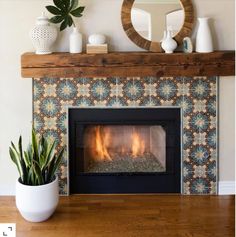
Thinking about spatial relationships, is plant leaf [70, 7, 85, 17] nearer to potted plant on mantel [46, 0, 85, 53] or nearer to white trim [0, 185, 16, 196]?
potted plant on mantel [46, 0, 85, 53]

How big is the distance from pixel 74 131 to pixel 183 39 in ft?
3.48

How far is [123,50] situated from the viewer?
10.8 ft

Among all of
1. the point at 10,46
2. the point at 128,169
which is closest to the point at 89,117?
the point at 128,169

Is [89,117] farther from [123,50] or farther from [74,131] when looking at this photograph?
[123,50]

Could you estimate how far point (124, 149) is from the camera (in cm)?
358

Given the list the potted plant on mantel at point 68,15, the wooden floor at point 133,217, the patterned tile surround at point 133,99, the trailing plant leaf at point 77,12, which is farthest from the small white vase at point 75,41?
the wooden floor at point 133,217

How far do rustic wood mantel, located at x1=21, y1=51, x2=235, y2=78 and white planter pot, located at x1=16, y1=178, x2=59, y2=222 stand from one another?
817 mm

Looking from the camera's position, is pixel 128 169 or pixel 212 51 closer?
pixel 212 51

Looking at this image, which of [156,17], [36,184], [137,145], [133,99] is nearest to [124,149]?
[137,145]

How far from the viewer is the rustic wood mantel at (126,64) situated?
312cm

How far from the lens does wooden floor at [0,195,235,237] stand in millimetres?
2750

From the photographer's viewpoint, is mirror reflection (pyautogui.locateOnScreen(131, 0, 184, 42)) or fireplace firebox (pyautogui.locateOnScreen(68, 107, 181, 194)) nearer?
mirror reflection (pyautogui.locateOnScreen(131, 0, 184, 42))

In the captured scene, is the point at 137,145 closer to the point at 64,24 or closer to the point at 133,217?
the point at 133,217

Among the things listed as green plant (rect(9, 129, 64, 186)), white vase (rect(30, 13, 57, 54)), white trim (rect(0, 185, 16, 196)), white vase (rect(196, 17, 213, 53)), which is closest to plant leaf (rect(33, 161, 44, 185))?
green plant (rect(9, 129, 64, 186))
